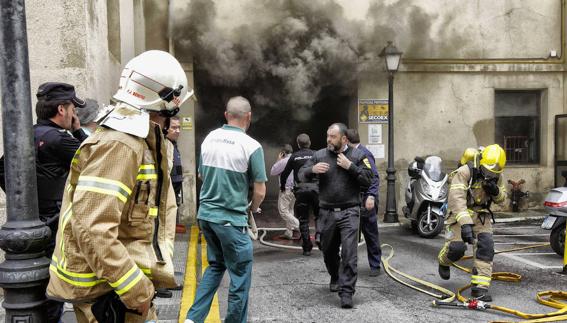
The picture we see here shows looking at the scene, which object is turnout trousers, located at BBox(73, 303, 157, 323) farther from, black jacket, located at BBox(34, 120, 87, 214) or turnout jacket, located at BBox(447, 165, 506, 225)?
turnout jacket, located at BBox(447, 165, 506, 225)

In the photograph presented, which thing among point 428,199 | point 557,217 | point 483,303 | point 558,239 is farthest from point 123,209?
point 428,199

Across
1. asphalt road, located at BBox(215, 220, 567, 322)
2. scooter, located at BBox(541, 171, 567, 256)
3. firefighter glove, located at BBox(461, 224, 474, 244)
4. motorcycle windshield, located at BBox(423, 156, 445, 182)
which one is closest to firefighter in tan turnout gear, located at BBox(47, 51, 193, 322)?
asphalt road, located at BBox(215, 220, 567, 322)

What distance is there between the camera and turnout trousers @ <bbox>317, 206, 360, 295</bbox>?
4.90m

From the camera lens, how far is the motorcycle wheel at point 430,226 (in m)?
8.84

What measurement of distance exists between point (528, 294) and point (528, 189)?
7.45 m

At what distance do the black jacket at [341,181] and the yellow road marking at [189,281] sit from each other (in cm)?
159

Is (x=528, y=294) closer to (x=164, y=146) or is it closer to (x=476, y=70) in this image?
(x=164, y=146)

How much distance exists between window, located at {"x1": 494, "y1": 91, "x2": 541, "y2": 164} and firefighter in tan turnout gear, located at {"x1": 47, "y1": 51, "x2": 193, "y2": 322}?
1153cm

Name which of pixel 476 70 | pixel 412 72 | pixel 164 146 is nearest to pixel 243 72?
pixel 412 72

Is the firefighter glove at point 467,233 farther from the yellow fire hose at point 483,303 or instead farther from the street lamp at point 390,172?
the street lamp at point 390,172

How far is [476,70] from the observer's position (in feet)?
38.6

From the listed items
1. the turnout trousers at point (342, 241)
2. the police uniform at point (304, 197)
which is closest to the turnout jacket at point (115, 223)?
the turnout trousers at point (342, 241)

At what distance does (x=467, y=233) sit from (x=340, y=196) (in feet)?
4.30

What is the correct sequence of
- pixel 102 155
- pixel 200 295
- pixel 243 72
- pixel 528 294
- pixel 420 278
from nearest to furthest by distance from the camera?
pixel 102 155 < pixel 200 295 < pixel 528 294 < pixel 420 278 < pixel 243 72
